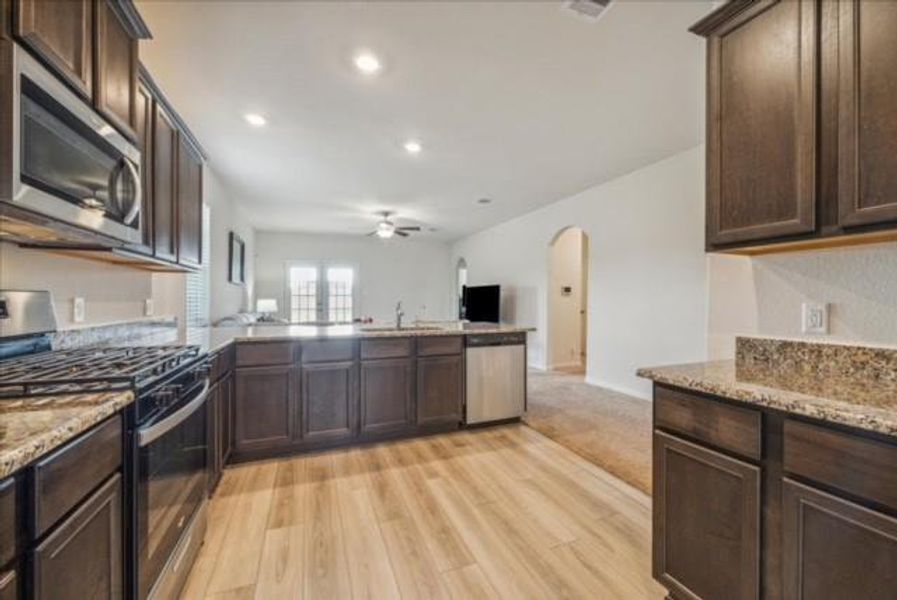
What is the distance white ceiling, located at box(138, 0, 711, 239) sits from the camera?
206cm

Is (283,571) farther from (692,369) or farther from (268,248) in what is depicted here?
(268,248)

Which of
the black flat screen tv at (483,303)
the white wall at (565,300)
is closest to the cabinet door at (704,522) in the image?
the white wall at (565,300)

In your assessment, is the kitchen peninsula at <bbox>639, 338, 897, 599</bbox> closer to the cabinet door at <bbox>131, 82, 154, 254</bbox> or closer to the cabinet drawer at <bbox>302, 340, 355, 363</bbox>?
the cabinet drawer at <bbox>302, 340, 355, 363</bbox>

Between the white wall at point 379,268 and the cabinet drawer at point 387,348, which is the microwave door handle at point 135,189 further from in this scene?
the white wall at point 379,268

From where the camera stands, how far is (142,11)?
1.99 m

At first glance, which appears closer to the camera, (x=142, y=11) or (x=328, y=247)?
(x=142, y=11)

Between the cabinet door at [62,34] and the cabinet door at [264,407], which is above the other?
the cabinet door at [62,34]

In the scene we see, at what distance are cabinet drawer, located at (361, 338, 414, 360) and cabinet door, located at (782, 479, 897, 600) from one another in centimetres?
249

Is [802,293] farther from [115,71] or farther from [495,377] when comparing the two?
[115,71]

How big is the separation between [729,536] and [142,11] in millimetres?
3464

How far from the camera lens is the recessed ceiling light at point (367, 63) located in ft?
7.71

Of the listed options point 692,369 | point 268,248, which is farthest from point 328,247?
point 692,369

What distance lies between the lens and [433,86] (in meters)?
2.70

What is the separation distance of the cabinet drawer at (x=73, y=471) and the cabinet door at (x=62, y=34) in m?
1.09
